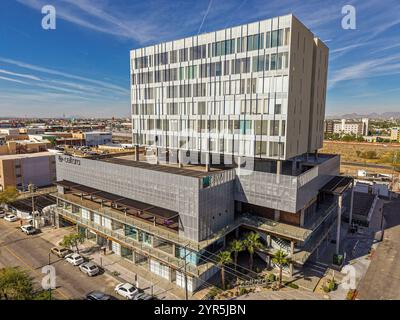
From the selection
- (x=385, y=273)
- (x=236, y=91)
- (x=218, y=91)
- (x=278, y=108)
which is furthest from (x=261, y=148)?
(x=385, y=273)

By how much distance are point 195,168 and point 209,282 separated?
760 inches

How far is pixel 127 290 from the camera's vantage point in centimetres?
3162

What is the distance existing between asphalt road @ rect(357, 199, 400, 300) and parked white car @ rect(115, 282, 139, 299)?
93.8 ft

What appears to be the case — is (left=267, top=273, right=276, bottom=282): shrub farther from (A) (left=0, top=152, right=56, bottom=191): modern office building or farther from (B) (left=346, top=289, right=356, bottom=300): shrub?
(A) (left=0, top=152, right=56, bottom=191): modern office building

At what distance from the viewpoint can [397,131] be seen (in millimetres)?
174500

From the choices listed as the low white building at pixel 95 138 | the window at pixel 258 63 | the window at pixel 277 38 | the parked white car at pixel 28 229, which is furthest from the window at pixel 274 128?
the low white building at pixel 95 138

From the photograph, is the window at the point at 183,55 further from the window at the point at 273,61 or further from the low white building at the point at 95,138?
the low white building at the point at 95,138

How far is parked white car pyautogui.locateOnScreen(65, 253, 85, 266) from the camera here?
38938 mm

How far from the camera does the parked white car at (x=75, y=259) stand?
38938 millimetres

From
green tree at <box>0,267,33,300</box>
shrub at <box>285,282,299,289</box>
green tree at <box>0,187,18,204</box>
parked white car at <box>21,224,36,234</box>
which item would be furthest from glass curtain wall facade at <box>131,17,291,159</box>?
green tree at <box>0,187,18,204</box>

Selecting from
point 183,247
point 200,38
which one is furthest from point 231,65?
point 183,247

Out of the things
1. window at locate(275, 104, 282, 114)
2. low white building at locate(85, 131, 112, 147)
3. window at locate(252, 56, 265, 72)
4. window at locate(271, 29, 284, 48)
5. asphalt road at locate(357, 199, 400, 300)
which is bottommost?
asphalt road at locate(357, 199, 400, 300)
